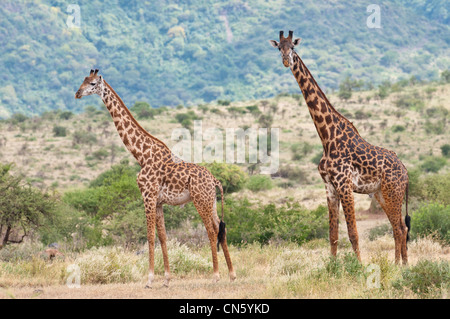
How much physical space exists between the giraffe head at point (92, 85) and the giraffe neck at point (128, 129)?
0.11m

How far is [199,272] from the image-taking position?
1191 centimetres

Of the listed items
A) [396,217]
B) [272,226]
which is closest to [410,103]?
[272,226]

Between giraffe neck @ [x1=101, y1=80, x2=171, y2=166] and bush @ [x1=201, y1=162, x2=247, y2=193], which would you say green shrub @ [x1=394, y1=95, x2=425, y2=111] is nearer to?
bush @ [x1=201, y1=162, x2=247, y2=193]

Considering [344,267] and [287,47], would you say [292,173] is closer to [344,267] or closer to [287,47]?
[287,47]

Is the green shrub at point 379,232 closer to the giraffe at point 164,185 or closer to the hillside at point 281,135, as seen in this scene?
the giraffe at point 164,185

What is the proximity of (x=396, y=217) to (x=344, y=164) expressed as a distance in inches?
58.6

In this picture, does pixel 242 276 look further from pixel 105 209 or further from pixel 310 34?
pixel 310 34

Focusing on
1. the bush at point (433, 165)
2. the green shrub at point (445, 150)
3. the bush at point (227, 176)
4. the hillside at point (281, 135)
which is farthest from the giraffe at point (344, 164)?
the green shrub at point (445, 150)

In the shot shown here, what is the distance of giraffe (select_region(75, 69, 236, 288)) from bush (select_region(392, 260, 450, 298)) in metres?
2.93

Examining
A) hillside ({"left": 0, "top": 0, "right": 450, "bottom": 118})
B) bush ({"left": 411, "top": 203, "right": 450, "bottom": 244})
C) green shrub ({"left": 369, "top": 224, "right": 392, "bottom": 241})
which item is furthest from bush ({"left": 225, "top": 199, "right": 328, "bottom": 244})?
hillside ({"left": 0, "top": 0, "right": 450, "bottom": 118})

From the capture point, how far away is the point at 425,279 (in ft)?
27.7

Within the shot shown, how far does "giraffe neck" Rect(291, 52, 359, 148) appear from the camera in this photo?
10.1 metres

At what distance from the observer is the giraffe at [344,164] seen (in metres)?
9.83
